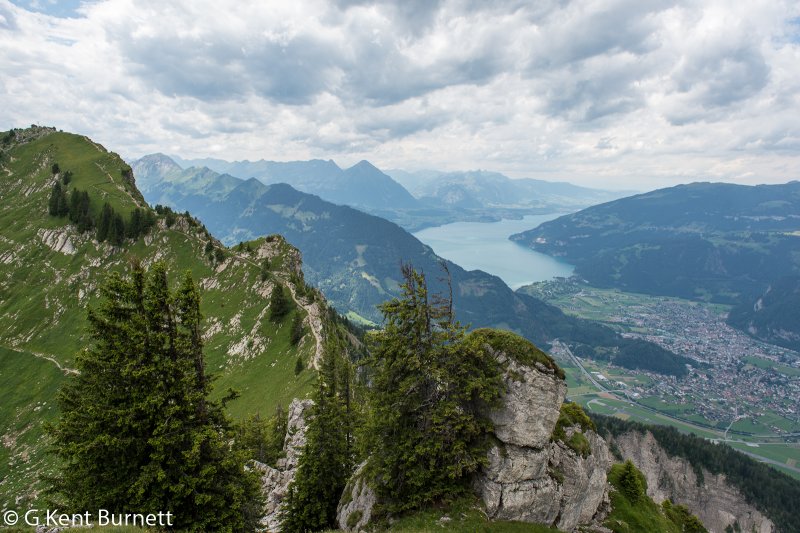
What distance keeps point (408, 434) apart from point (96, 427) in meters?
15.4

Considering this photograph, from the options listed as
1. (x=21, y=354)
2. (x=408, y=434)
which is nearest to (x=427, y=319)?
(x=408, y=434)

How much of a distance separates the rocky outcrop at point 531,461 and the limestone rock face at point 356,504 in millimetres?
6656

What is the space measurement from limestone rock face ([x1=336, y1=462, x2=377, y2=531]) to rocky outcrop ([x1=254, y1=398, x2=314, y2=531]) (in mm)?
5129

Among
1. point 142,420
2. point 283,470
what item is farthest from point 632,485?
point 142,420

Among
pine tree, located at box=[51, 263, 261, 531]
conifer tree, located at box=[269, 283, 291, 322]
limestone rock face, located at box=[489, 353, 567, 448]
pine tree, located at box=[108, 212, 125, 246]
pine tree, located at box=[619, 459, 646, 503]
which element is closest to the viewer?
pine tree, located at box=[51, 263, 261, 531]

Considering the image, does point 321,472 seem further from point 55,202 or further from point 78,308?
point 55,202

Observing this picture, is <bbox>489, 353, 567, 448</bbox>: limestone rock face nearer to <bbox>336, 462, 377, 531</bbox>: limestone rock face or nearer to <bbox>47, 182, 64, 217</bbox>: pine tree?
<bbox>336, 462, 377, 531</bbox>: limestone rock face

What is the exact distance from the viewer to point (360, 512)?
23953mm

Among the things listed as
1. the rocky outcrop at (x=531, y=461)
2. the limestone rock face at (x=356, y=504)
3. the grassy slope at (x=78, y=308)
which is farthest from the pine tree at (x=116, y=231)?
the rocky outcrop at (x=531, y=461)

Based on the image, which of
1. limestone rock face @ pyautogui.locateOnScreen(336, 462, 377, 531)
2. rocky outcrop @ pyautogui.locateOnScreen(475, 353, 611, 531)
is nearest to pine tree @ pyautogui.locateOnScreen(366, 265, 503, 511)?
rocky outcrop @ pyautogui.locateOnScreen(475, 353, 611, 531)

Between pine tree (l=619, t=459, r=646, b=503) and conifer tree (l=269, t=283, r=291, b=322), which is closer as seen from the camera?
pine tree (l=619, t=459, r=646, b=503)

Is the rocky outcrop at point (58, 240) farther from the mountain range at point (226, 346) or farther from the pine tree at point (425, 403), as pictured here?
the pine tree at point (425, 403)

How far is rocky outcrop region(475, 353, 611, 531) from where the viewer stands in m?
22.6

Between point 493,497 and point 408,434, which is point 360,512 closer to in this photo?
point 408,434
